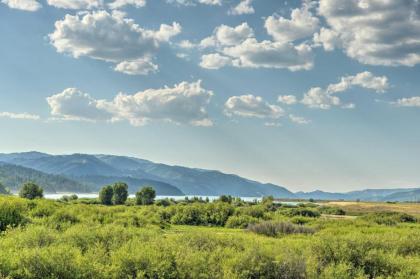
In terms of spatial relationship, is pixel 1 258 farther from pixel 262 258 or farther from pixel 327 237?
pixel 327 237

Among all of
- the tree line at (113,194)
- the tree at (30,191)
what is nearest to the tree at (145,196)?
the tree line at (113,194)

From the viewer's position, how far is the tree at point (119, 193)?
109938 mm

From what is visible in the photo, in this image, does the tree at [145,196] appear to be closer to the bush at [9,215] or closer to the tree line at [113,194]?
the tree line at [113,194]

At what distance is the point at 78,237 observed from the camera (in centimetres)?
1752

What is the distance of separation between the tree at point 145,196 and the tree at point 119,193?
820cm

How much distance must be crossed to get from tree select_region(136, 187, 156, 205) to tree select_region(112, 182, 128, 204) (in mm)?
8199

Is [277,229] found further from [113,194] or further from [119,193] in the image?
[113,194]

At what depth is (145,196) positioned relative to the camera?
101812 mm

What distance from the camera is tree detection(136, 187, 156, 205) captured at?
3983 inches

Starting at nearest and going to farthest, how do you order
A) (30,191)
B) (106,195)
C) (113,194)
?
1. (30,191)
2. (106,195)
3. (113,194)

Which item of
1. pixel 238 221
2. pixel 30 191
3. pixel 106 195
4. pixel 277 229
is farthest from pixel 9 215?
pixel 106 195

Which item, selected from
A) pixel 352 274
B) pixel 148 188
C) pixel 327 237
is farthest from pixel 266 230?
pixel 148 188

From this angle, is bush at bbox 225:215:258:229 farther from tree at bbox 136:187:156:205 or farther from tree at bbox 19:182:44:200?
tree at bbox 19:182:44:200

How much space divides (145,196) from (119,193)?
11.8 m
